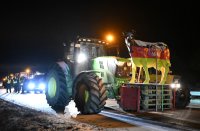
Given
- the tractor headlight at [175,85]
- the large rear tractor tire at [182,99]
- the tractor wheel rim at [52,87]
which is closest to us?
the tractor headlight at [175,85]

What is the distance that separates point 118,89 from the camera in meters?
15.1

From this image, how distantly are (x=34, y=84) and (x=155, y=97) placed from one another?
20.7 metres

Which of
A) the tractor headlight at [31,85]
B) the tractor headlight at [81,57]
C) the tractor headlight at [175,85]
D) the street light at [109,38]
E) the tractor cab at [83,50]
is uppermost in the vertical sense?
the street light at [109,38]

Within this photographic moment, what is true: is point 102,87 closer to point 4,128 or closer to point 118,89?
point 118,89

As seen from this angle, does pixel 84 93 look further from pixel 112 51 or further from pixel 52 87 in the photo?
pixel 112 51

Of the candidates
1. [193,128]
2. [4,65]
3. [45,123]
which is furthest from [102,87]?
[4,65]

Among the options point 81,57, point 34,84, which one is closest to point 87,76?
point 81,57

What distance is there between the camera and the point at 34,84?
3344cm

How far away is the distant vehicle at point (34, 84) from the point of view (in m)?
33.2

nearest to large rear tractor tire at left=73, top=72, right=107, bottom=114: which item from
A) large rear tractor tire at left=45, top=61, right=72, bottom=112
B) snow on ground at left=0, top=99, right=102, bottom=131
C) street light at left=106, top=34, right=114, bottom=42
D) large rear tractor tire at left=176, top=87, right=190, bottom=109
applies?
large rear tractor tire at left=45, top=61, right=72, bottom=112

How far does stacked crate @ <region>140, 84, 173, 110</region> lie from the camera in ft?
47.0

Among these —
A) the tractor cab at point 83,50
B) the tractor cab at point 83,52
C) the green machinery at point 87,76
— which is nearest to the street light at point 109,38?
the green machinery at point 87,76

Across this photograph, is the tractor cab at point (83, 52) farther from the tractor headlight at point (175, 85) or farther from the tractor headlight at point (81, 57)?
the tractor headlight at point (175, 85)

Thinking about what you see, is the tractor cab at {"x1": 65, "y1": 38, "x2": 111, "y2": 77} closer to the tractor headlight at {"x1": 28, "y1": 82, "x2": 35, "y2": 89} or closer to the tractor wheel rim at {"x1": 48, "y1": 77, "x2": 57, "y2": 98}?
the tractor wheel rim at {"x1": 48, "y1": 77, "x2": 57, "y2": 98}
